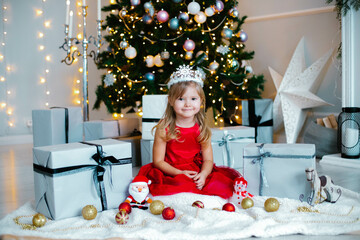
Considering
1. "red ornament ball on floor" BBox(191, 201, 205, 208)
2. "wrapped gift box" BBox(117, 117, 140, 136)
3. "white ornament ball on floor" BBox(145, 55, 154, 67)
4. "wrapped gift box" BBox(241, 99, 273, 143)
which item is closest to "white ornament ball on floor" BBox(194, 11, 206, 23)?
"white ornament ball on floor" BBox(145, 55, 154, 67)

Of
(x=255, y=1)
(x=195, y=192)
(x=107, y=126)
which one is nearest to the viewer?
(x=195, y=192)

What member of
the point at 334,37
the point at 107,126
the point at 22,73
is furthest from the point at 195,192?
the point at 22,73

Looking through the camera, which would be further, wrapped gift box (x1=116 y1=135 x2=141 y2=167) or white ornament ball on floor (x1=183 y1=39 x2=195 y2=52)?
white ornament ball on floor (x1=183 y1=39 x2=195 y2=52)

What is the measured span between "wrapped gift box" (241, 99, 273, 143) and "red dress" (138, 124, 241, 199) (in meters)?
1.43

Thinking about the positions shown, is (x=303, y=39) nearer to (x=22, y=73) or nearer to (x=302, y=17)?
(x=302, y=17)

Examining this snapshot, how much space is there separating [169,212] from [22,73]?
13.3 feet

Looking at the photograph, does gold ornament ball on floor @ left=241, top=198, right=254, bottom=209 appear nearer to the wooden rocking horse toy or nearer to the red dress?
the red dress

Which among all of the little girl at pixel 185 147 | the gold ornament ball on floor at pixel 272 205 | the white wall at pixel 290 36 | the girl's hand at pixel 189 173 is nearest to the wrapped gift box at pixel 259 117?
the white wall at pixel 290 36

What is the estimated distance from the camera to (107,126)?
3273mm

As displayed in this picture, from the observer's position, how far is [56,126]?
3.05 metres

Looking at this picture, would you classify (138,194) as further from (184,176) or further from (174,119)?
(174,119)

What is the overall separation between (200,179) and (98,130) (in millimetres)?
1286

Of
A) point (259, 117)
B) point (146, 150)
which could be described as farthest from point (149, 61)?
point (259, 117)

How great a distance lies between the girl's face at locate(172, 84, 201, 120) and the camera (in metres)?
2.30
